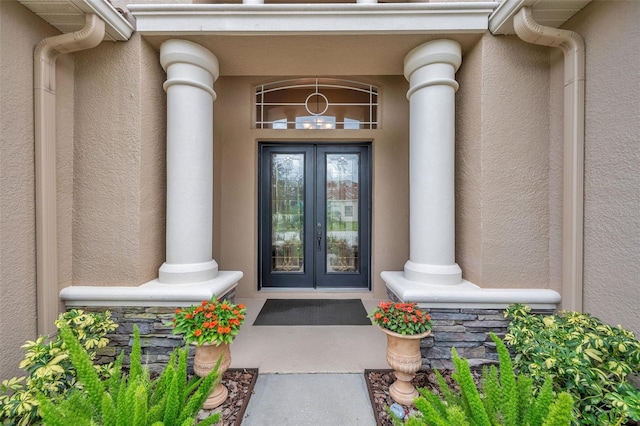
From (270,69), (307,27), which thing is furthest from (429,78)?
(270,69)

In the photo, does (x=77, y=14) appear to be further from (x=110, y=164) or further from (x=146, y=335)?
(x=146, y=335)

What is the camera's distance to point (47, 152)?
7.63 ft

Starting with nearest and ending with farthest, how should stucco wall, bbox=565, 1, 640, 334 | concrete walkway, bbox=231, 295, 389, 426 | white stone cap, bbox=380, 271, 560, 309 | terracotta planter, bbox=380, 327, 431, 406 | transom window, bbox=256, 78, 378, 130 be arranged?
stucco wall, bbox=565, 1, 640, 334 → concrete walkway, bbox=231, 295, 389, 426 → terracotta planter, bbox=380, 327, 431, 406 → white stone cap, bbox=380, 271, 560, 309 → transom window, bbox=256, 78, 378, 130

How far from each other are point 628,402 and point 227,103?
5.10 m

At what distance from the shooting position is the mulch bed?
2.02 metres

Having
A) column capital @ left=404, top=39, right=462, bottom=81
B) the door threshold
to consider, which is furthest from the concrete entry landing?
column capital @ left=404, top=39, right=462, bottom=81

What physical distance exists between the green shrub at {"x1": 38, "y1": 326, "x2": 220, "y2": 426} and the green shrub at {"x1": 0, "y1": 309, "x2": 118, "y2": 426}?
0.64ft

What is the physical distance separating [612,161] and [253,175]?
4068mm

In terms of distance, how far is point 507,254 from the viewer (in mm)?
2596

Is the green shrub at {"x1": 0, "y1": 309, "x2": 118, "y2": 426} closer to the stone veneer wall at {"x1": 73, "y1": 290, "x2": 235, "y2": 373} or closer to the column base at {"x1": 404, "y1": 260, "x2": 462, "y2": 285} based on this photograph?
the stone veneer wall at {"x1": 73, "y1": 290, "x2": 235, "y2": 373}

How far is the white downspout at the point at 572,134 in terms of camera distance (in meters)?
2.29

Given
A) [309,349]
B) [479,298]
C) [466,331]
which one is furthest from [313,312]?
[479,298]

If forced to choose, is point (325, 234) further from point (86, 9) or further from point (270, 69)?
point (86, 9)

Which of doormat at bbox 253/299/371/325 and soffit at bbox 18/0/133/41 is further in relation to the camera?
doormat at bbox 253/299/371/325
